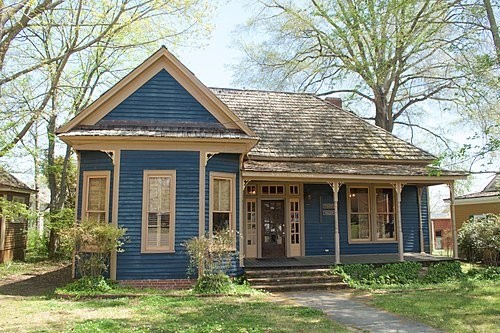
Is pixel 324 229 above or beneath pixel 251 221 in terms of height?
beneath

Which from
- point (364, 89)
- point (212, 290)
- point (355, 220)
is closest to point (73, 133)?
point (212, 290)

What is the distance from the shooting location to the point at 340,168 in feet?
51.6

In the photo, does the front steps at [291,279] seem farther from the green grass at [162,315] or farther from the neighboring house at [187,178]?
the green grass at [162,315]

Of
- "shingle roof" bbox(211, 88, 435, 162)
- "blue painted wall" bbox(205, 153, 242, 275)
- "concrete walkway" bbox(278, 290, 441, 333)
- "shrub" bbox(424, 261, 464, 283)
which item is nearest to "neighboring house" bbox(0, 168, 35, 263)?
"shingle roof" bbox(211, 88, 435, 162)

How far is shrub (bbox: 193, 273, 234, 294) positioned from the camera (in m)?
11.4

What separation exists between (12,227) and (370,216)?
1649 cm

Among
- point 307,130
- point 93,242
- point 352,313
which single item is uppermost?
point 307,130

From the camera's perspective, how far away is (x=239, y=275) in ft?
43.0

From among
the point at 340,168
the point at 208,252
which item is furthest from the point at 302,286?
the point at 340,168

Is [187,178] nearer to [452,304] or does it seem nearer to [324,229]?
[324,229]

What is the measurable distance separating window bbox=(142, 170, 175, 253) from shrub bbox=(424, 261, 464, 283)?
26.7 ft

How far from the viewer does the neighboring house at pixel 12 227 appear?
1992 cm

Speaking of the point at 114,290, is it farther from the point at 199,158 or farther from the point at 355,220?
the point at 355,220

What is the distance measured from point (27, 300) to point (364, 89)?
22.2m
